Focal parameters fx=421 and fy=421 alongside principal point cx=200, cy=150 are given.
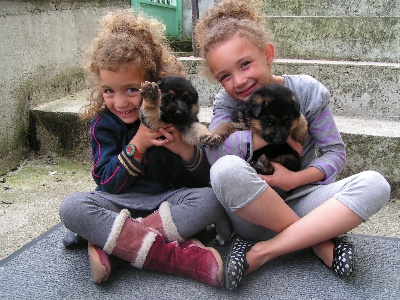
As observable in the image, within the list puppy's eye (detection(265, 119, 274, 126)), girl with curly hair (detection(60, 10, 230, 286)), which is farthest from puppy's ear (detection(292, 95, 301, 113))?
girl with curly hair (detection(60, 10, 230, 286))

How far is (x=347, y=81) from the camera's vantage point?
341 cm

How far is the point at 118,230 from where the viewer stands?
2.00 metres

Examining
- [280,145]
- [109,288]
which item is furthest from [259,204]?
[109,288]

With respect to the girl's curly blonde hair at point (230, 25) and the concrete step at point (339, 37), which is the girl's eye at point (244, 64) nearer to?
the girl's curly blonde hair at point (230, 25)

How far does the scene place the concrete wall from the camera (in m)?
3.45

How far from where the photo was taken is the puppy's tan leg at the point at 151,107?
6.36ft

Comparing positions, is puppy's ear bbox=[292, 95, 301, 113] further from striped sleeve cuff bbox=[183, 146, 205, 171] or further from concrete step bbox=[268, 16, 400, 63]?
concrete step bbox=[268, 16, 400, 63]

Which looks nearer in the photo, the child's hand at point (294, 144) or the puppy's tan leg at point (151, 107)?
the puppy's tan leg at point (151, 107)

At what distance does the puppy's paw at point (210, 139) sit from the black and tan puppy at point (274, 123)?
0.18 metres

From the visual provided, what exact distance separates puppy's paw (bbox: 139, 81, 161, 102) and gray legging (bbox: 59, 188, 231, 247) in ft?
1.82

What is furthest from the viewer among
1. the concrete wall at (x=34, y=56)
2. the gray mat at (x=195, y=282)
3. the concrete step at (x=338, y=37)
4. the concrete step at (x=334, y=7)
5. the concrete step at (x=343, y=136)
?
the concrete step at (x=334, y=7)

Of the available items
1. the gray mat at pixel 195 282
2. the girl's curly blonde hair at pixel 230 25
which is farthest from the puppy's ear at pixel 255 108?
the gray mat at pixel 195 282

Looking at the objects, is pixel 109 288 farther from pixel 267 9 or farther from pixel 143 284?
pixel 267 9

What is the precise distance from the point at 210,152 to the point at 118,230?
62 cm
